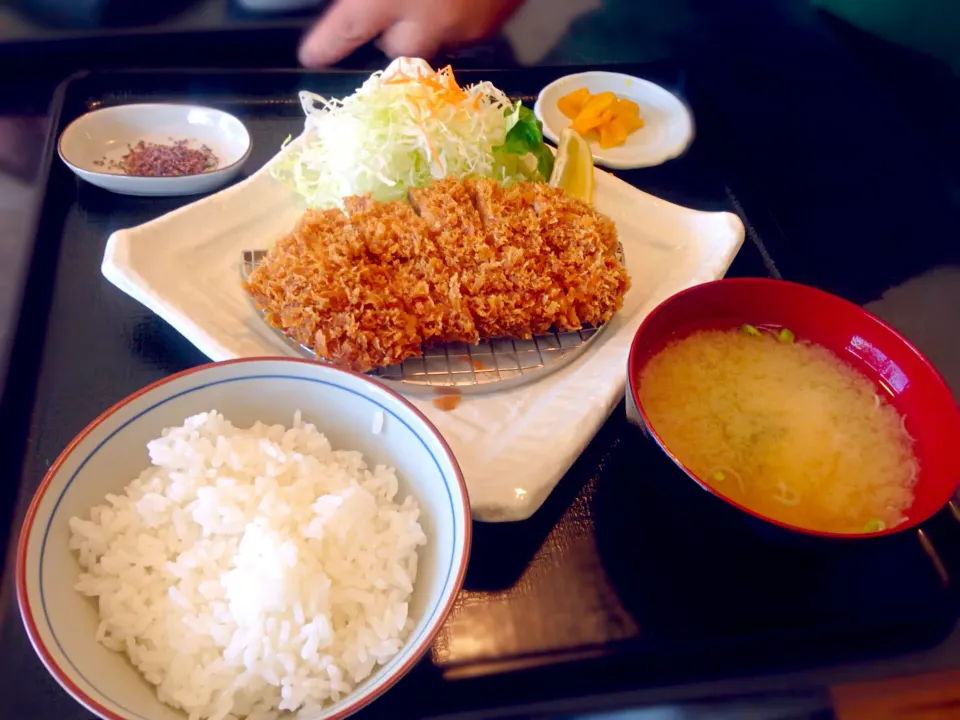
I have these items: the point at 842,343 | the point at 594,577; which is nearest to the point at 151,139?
the point at 594,577

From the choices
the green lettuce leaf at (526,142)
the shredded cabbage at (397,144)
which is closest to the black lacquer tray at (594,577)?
the shredded cabbage at (397,144)

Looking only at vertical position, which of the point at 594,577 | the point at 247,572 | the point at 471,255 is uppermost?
the point at 471,255

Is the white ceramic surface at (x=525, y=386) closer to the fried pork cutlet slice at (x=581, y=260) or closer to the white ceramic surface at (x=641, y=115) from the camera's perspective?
the fried pork cutlet slice at (x=581, y=260)

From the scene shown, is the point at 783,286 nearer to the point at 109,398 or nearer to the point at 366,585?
the point at 366,585

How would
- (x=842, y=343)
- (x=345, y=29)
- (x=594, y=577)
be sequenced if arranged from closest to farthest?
(x=594, y=577)
(x=842, y=343)
(x=345, y=29)

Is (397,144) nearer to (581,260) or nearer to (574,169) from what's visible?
(574,169)
